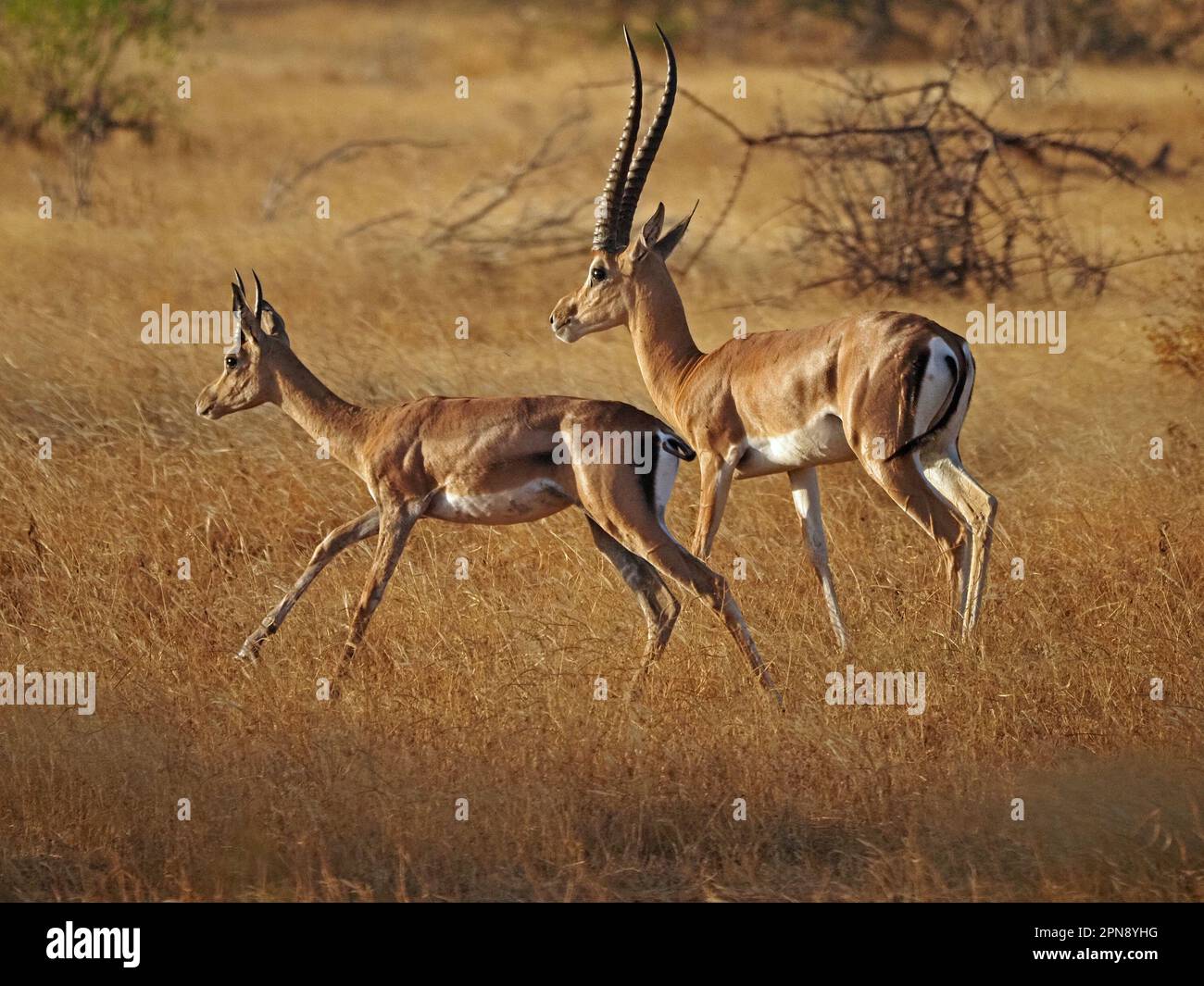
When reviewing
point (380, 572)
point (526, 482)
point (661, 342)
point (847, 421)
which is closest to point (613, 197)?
point (661, 342)

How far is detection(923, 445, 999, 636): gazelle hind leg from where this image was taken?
20.9 ft

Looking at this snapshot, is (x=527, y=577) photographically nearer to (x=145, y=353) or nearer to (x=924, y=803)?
(x=924, y=803)

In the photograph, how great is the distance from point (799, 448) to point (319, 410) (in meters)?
1.76

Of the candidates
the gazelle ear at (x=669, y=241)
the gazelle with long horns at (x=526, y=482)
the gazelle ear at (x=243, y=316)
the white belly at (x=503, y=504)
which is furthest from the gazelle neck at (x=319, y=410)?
the gazelle ear at (x=669, y=241)

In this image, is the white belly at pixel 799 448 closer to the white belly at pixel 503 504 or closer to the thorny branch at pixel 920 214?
the white belly at pixel 503 504

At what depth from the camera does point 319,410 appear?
21.2 feet

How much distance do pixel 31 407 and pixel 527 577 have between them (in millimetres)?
3010

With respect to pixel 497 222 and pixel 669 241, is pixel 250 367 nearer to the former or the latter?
pixel 669 241

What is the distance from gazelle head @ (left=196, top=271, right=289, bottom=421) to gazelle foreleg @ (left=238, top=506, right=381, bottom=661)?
0.71 m

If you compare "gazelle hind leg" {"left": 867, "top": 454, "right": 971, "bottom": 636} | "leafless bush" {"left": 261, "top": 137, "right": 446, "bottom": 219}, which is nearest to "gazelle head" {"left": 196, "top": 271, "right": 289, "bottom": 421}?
"gazelle hind leg" {"left": 867, "top": 454, "right": 971, "bottom": 636}

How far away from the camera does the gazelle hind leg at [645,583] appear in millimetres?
6195

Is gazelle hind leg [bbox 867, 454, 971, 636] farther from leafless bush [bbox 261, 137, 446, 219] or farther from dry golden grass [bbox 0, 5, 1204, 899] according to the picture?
leafless bush [bbox 261, 137, 446, 219]

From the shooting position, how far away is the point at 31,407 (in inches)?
344

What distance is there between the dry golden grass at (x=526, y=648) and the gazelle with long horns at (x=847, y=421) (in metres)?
0.35
